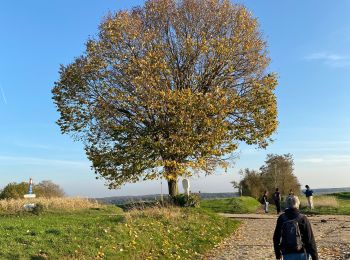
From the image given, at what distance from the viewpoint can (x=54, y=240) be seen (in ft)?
39.2

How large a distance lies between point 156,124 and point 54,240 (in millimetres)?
12831

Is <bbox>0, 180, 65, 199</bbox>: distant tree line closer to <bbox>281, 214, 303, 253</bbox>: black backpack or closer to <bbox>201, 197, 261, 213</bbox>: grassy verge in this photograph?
<bbox>201, 197, 261, 213</bbox>: grassy verge

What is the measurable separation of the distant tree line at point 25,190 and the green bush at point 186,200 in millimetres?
22097

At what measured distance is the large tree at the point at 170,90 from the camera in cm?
2355

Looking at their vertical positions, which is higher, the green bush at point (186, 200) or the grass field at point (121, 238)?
the green bush at point (186, 200)

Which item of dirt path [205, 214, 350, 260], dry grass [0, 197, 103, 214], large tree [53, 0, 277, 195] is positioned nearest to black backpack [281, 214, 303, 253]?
dirt path [205, 214, 350, 260]

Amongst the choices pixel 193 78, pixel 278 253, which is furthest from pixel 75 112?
pixel 278 253

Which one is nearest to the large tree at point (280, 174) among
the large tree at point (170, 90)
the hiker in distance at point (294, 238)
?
the large tree at point (170, 90)

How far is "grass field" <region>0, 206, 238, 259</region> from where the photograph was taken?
11211mm

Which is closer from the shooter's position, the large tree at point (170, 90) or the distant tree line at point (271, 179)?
the large tree at point (170, 90)

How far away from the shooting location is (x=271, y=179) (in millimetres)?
45656

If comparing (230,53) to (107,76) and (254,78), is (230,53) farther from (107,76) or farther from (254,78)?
(107,76)

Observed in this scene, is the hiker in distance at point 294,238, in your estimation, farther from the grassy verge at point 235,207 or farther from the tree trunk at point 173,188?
the grassy verge at point 235,207

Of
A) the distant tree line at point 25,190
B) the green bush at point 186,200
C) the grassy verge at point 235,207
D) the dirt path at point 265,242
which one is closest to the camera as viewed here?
the dirt path at point 265,242
